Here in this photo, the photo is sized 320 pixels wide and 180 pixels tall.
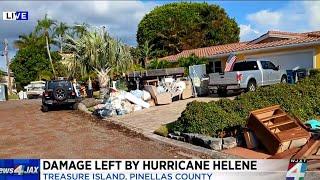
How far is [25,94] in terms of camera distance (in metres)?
43.6

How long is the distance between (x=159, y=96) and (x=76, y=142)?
8.38 m

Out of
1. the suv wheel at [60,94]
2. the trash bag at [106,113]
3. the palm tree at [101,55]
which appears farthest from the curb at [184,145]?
the palm tree at [101,55]

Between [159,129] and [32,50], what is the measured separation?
51.9 metres

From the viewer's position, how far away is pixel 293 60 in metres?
24.8

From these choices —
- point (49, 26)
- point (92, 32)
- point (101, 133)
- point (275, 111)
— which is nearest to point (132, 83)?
point (92, 32)

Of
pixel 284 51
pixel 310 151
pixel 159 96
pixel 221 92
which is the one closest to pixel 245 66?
pixel 221 92

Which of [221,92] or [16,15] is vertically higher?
[16,15]

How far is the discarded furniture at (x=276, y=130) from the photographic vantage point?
9.29 m

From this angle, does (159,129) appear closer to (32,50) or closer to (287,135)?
(287,135)

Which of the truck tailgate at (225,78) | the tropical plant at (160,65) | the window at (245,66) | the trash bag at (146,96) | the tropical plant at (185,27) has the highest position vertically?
the tropical plant at (185,27)

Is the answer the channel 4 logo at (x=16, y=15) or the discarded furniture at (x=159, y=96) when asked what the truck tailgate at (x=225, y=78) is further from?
the channel 4 logo at (x=16, y=15)

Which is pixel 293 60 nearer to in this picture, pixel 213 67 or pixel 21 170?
pixel 213 67

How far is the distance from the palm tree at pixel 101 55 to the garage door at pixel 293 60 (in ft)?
28.5

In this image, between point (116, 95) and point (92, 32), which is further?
point (92, 32)
